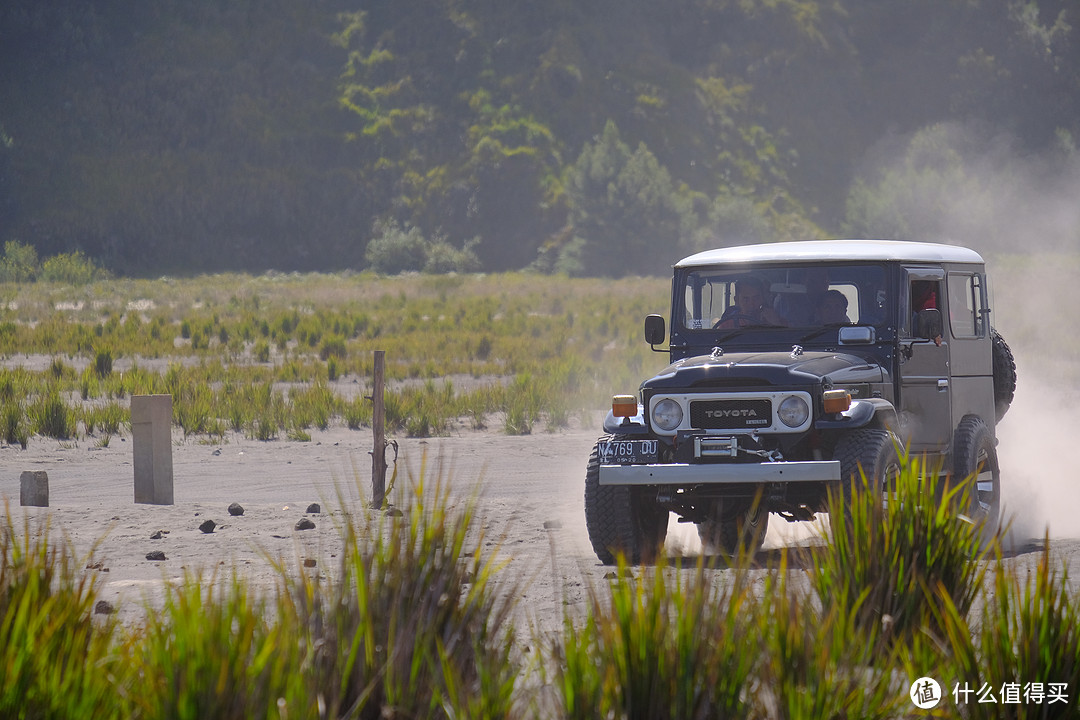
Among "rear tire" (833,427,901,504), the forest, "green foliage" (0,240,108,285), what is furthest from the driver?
the forest

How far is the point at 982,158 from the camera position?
123 metres

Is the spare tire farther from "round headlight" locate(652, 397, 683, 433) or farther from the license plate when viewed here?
the license plate

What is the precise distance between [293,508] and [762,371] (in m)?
4.77

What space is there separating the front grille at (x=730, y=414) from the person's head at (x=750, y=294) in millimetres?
1148

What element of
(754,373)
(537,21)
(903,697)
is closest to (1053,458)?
(754,373)

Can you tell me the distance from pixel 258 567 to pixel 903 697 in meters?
4.82

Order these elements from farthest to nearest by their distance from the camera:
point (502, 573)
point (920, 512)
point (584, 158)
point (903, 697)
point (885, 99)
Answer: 1. point (885, 99)
2. point (584, 158)
3. point (502, 573)
4. point (920, 512)
5. point (903, 697)

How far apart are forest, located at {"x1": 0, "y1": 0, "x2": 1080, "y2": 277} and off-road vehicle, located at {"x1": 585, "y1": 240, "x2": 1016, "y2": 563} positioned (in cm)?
8527

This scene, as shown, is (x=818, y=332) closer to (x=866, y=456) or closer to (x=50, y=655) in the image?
(x=866, y=456)

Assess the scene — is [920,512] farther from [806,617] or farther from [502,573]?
[502,573]

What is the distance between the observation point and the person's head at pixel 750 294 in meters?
9.00

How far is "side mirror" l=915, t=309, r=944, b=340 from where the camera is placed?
8.39 meters

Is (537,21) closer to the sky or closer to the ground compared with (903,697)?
closer to the sky

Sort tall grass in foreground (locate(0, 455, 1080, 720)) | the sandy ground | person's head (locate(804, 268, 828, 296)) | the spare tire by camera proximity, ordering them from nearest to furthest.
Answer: tall grass in foreground (locate(0, 455, 1080, 720)) < the sandy ground < person's head (locate(804, 268, 828, 296)) < the spare tire
